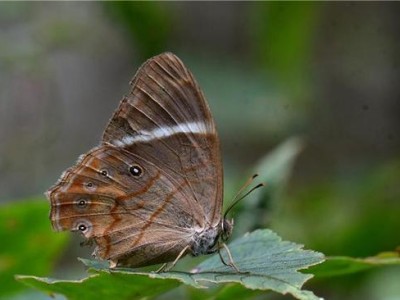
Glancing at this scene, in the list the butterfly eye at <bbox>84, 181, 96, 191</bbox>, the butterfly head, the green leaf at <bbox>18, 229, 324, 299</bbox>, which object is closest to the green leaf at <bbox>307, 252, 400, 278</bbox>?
the green leaf at <bbox>18, 229, 324, 299</bbox>

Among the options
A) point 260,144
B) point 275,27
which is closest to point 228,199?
point 275,27

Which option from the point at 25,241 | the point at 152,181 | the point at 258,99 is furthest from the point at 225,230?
the point at 258,99

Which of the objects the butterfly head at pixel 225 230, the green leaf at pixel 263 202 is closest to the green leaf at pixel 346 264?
the butterfly head at pixel 225 230

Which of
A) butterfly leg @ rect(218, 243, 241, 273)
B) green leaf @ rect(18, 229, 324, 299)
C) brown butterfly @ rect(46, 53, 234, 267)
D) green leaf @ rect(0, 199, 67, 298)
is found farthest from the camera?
green leaf @ rect(0, 199, 67, 298)

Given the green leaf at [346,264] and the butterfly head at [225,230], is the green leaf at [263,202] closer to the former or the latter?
the butterfly head at [225,230]

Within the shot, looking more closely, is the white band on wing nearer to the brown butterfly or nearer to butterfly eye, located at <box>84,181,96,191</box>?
the brown butterfly

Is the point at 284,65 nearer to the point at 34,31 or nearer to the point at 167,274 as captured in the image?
the point at 34,31
